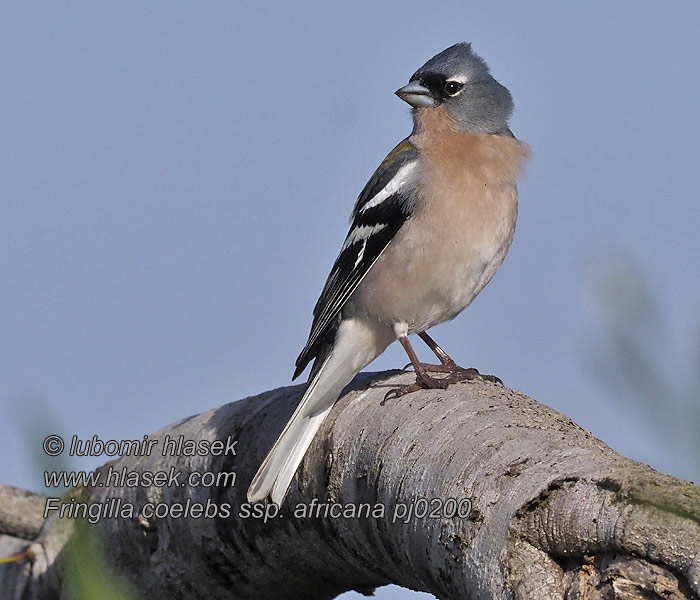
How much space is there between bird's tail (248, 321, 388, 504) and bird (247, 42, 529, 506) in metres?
0.02

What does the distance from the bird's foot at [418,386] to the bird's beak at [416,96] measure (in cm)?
180

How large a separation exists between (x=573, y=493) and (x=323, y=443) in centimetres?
164

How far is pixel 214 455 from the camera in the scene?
440 cm

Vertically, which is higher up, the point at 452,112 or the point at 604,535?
the point at 452,112

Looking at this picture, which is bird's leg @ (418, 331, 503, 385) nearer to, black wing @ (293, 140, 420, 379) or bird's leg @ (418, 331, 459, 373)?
bird's leg @ (418, 331, 459, 373)

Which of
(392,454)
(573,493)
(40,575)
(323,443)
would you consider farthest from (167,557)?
(573,493)

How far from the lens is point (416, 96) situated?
5582mm

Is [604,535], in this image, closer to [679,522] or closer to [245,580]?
[679,522]

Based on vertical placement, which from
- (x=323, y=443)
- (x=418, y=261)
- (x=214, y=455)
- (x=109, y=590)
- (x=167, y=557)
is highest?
(x=418, y=261)

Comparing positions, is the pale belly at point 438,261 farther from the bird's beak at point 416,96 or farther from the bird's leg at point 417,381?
the bird's beak at point 416,96

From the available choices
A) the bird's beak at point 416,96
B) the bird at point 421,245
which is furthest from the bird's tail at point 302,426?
the bird's beak at point 416,96

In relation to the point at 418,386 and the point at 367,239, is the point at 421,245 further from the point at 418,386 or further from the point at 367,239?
the point at 418,386

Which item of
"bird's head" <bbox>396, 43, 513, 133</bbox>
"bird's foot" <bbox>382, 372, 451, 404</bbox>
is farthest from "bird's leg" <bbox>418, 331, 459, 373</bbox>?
"bird's head" <bbox>396, 43, 513, 133</bbox>

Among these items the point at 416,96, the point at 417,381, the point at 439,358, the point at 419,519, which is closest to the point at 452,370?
the point at 439,358
